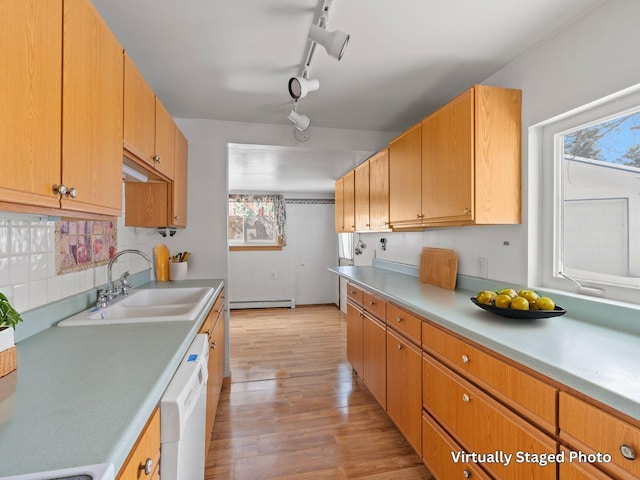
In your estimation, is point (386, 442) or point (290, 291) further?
point (290, 291)

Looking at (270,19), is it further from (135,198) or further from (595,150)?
(595,150)

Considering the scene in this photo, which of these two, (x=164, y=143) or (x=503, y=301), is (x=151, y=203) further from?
(x=503, y=301)

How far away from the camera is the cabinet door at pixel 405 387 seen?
1.68 metres

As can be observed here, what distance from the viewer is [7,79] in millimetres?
710

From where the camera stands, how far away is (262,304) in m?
5.86

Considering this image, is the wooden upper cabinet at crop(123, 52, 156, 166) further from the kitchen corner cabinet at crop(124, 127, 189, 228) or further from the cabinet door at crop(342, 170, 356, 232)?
the cabinet door at crop(342, 170, 356, 232)

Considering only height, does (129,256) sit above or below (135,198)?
below

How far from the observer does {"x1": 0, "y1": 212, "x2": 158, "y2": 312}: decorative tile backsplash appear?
1107 mm

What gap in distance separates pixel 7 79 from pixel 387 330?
2.04m

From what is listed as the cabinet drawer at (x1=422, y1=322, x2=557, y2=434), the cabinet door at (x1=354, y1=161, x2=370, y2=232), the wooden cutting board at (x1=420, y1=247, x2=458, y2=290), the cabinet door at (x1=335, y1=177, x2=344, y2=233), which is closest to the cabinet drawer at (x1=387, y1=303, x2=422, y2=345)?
the cabinet drawer at (x1=422, y1=322, x2=557, y2=434)

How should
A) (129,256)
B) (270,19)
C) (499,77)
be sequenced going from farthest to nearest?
(129,256), (499,77), (270,19)

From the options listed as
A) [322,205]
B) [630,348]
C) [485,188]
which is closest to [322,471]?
[630,348]

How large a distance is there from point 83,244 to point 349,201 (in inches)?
106

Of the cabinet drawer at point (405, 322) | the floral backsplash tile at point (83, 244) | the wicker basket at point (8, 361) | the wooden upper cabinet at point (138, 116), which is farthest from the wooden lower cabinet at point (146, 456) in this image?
the cabinet drawer at point (405, 322)
